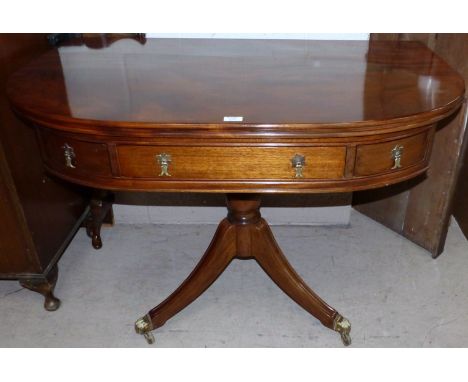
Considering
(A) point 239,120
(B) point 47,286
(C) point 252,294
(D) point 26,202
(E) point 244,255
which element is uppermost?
(A) point 239,120

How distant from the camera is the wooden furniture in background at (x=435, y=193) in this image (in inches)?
66.9

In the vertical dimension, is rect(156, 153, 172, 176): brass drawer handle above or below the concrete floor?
above

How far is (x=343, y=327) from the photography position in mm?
1583

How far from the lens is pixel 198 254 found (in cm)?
204

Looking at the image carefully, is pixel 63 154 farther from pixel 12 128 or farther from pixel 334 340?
pixel 334 340

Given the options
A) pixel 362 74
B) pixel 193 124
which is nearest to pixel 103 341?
pixel 193 124

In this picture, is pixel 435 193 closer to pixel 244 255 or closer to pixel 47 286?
pixel 244 255

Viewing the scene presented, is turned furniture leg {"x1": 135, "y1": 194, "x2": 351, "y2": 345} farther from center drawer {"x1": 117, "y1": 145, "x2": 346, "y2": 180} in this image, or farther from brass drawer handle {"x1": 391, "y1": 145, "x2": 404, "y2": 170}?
brass drawer handle {"x1": 391, "y1": 145, "x2": 404, "y2": 170}

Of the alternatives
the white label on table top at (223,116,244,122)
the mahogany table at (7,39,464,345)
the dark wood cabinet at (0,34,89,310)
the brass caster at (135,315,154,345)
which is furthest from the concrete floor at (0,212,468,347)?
the white label on table top at (223,116,244,122)

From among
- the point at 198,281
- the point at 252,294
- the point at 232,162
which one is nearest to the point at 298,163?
the point at 232,162

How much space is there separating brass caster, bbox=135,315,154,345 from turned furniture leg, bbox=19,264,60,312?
14.2 inches

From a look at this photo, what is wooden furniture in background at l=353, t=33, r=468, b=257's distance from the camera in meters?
1.70

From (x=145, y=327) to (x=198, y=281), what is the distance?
233mm

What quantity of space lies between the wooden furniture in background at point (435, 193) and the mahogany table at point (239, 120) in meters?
0.31
